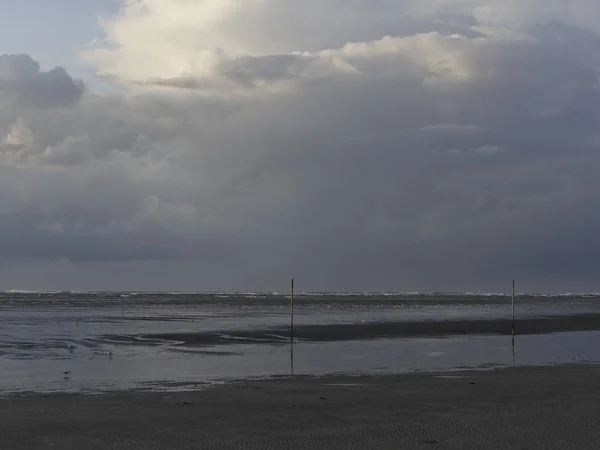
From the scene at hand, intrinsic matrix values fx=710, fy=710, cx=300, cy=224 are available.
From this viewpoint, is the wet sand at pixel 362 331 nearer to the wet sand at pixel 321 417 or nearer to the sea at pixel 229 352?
the sea at pixel 229 352

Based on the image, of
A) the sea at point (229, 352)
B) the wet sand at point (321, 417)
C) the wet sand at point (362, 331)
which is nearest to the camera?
the wet sand at point (321, 417)

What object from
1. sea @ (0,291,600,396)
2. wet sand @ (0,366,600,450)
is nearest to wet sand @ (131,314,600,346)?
Result: sea @ (0,291,600,396)

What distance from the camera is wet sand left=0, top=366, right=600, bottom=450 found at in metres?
13.4

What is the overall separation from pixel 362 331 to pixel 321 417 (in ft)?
113

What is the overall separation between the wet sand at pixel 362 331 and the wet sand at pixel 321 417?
64.3ft

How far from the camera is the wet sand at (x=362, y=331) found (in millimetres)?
41531

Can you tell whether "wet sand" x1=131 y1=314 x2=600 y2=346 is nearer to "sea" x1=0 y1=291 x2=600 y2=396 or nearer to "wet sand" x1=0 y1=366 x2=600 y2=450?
"sea" x1=0 y1=291 x2=600 y2=396

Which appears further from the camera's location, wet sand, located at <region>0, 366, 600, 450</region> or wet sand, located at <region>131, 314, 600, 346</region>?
wet sand, located at <region>131, 314, 600, 346</region>

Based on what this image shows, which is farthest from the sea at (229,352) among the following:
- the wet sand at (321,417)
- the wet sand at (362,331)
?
the wet sand at (321,417)

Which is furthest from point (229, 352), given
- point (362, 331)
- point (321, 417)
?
point (321, 417)

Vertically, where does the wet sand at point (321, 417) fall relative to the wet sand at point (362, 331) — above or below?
above

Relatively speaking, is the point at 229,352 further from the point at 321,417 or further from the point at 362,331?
the point at 321,417

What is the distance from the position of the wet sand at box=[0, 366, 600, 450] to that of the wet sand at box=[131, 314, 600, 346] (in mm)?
19592

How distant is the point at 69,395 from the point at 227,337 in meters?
23.7
